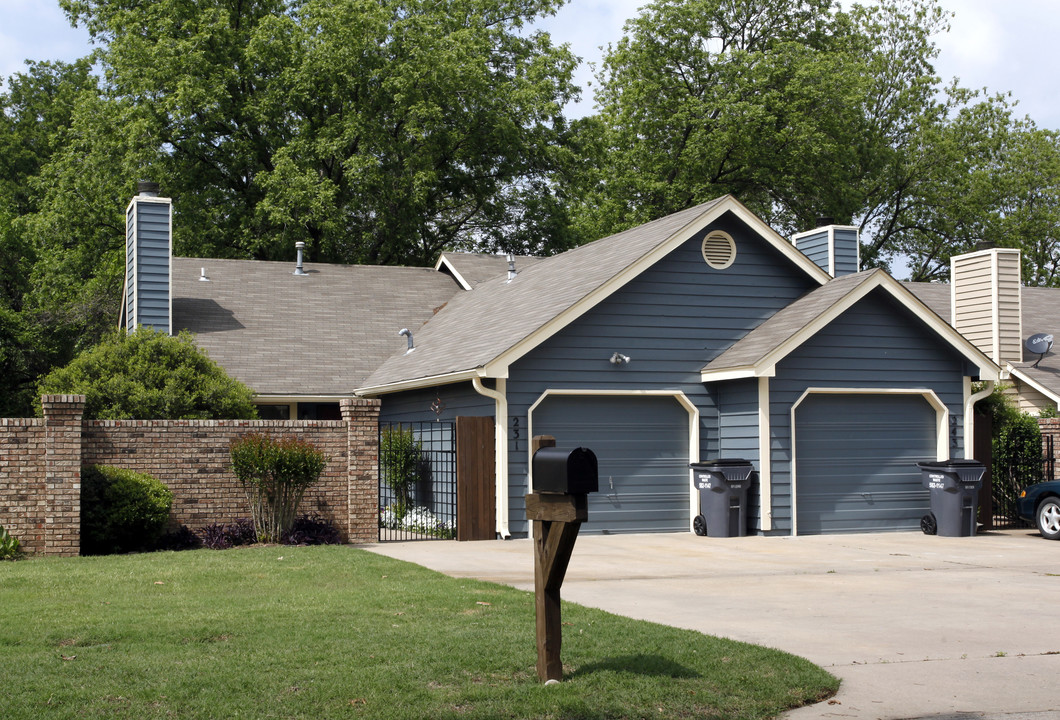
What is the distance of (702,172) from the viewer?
40062mm

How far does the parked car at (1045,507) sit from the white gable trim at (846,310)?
236 centimetres

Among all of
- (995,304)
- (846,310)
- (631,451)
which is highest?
(995,304)

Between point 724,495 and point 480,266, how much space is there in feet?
42.3

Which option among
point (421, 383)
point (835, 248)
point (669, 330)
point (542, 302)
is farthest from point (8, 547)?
point (835, 248)

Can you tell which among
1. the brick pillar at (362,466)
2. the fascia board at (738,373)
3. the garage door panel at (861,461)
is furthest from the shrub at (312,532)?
the garage door panel at (861,461)

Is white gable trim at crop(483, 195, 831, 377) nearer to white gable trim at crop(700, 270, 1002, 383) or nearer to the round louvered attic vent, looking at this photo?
the round louvered attic vent

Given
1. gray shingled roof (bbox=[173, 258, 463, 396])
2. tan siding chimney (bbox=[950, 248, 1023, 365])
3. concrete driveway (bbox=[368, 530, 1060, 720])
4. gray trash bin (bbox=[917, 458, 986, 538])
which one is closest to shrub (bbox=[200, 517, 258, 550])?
concrete driveway (bbox=[368, 530, 1060, 720])

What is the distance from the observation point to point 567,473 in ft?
22.8

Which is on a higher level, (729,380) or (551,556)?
(729,380)

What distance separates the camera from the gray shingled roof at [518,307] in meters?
18.7

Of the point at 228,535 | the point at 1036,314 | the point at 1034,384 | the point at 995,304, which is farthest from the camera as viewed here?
the point at 1036,314

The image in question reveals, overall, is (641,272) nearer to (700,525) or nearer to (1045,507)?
(700,525)

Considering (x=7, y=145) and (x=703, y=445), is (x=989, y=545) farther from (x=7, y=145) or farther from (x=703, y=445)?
(x=7, y=145)

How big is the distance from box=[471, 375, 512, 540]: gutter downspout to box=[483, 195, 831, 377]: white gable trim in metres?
0.36
